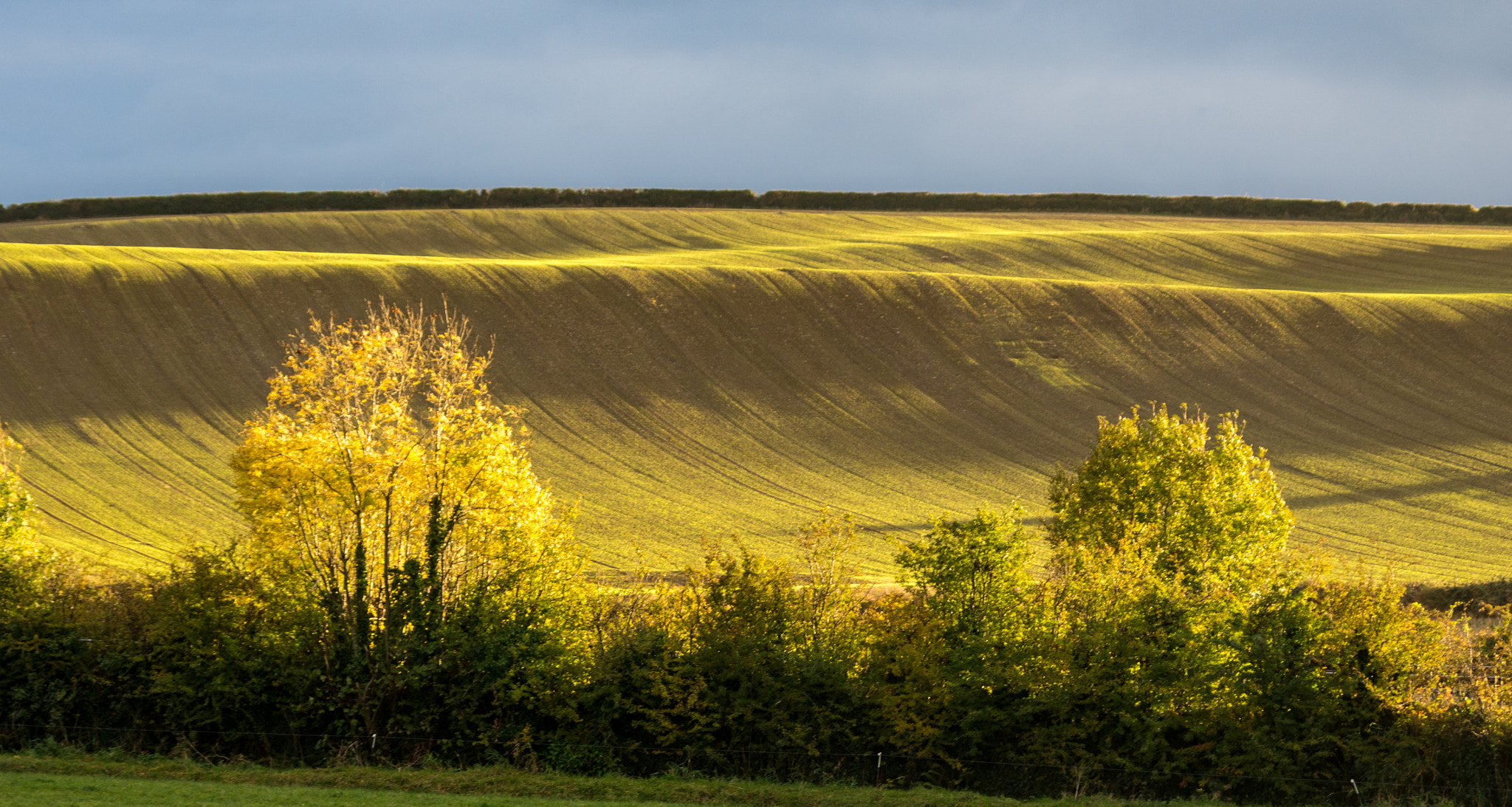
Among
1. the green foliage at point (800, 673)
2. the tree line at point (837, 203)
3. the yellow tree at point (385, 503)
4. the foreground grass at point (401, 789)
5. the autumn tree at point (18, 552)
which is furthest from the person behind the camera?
the tree line at point (837, 203)

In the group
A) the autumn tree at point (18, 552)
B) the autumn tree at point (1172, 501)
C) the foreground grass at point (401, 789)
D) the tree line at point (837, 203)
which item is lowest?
the foreground grass at point (401, 789)

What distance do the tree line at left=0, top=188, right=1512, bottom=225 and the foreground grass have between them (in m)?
86.3

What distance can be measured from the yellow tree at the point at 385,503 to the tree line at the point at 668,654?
57 mm

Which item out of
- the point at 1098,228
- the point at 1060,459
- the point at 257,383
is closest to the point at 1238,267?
the point at 1098,228

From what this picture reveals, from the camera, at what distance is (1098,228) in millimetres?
94438

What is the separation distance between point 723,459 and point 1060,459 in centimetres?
1422

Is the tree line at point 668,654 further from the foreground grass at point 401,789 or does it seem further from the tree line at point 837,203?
the tree line at point 837,203

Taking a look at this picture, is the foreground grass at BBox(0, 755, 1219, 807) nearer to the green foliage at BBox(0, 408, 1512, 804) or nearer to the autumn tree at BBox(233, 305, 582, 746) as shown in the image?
the green foliage at BBox(0, 408, 1512, 804)

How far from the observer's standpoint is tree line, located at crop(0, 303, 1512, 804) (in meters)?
19.1

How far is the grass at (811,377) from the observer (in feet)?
141

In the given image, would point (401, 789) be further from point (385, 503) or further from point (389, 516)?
point (385, 503)

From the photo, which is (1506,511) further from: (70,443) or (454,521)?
(70,443)


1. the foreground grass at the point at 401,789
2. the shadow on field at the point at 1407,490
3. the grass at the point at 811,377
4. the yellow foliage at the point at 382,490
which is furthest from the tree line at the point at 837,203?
the foreground grass at the point at 401,789

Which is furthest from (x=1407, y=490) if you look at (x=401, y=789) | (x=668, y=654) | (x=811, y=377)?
(x=401, y=789)
